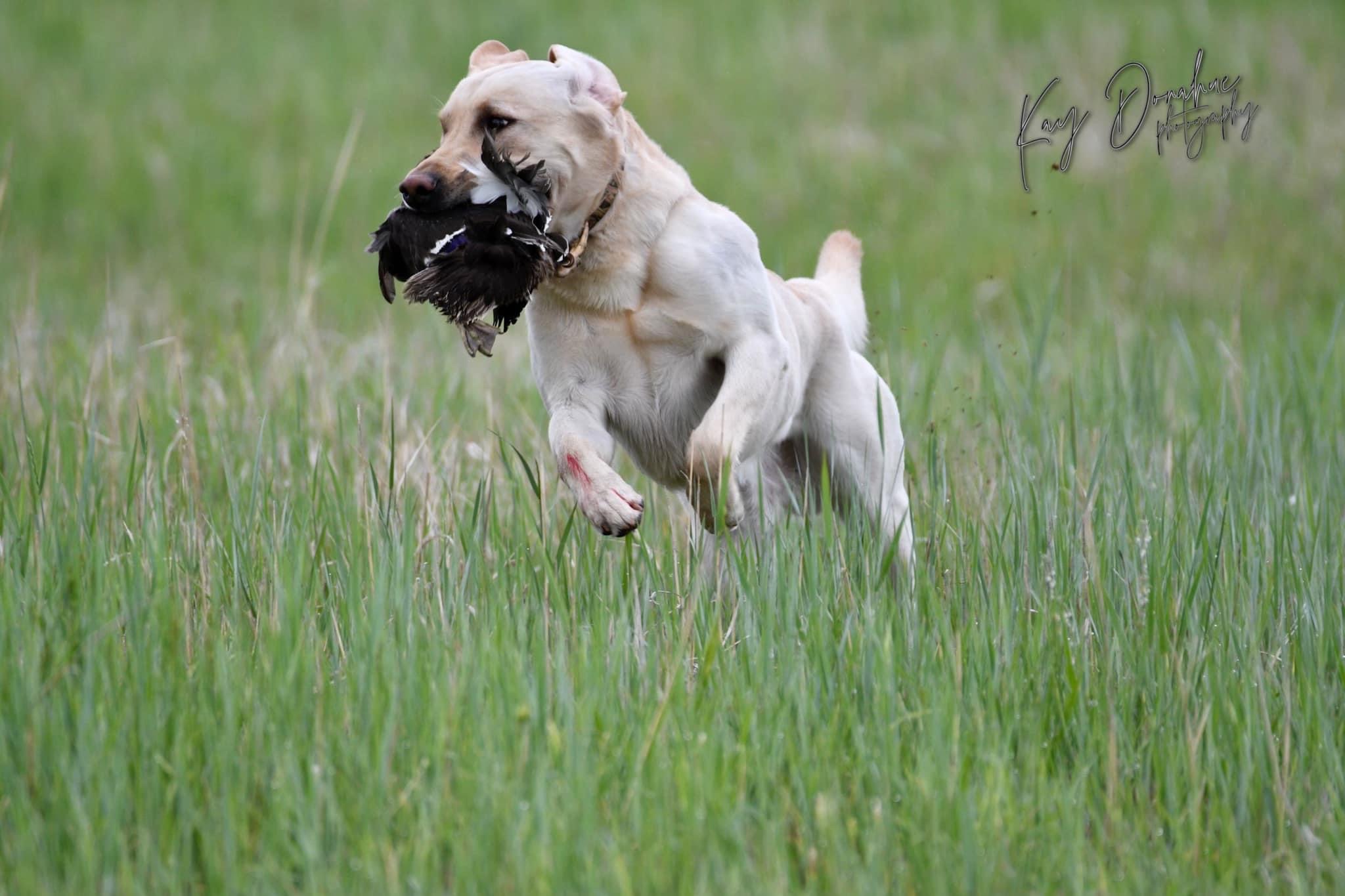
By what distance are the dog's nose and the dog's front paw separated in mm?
777

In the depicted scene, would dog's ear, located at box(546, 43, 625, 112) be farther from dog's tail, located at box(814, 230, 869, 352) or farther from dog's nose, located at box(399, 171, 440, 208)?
dog's tail, located at box(814, 230, 869, 352)

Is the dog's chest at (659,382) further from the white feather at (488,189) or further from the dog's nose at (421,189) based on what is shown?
the dog's nose at (421,189)

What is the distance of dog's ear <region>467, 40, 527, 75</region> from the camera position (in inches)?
153

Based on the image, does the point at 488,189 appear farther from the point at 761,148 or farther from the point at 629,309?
the point at 761,148

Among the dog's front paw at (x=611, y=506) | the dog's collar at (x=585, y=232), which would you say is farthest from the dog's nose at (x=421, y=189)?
the dog's front paw at (x=611, y=506)

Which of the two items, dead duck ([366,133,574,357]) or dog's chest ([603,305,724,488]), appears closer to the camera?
dead duck ([366,133,574,357])

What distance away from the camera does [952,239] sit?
1042 centimetres

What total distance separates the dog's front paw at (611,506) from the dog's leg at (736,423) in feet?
0.59

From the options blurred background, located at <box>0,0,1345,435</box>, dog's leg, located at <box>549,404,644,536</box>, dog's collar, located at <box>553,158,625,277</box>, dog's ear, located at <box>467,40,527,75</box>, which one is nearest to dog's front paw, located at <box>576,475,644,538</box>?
dog's leg, located at <box>549,404,644,536</box>

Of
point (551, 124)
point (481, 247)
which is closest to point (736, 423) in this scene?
point (481, 247)

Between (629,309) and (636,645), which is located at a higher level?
(629,309)

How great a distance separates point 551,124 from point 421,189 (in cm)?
44

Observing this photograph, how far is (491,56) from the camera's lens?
13.0ft

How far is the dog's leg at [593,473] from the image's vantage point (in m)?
3.30
